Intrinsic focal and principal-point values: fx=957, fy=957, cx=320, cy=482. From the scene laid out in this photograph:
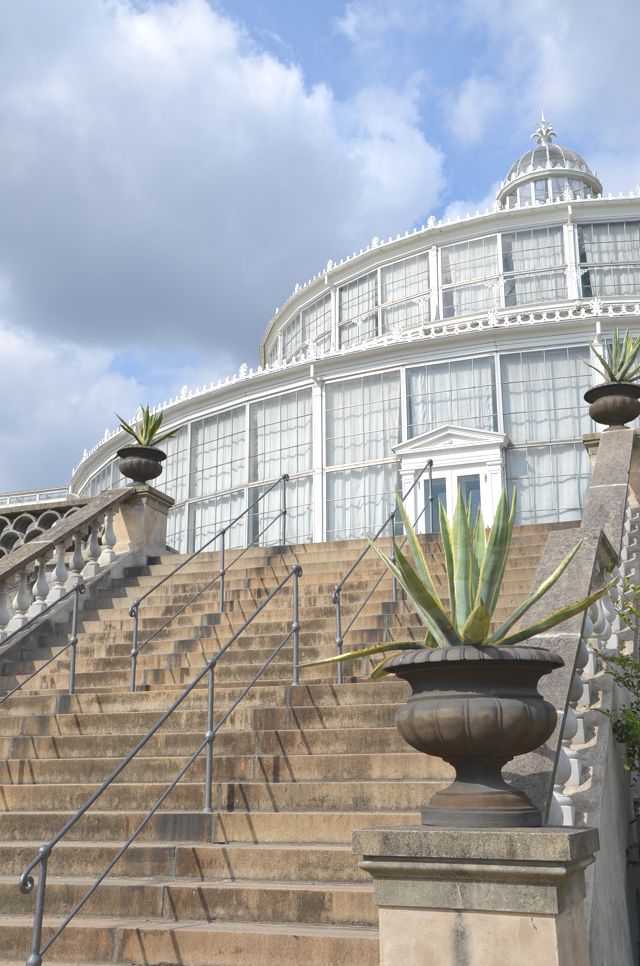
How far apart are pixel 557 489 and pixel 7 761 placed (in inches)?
616

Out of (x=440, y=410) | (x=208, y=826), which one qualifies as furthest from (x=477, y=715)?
(x=440, y=410)

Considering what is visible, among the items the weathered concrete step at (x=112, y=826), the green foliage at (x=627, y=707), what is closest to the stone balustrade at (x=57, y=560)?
the weathered concrete step at (x=112, y=826)

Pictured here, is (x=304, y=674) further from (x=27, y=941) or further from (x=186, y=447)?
(x=186, y=447)

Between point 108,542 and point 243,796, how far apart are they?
6232mm

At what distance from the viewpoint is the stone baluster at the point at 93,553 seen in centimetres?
1131

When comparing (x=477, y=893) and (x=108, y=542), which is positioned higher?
(x=108, y=542)

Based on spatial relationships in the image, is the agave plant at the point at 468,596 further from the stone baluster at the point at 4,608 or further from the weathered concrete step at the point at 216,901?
the stone baluster at the point at 4,608

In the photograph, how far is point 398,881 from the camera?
3.58m

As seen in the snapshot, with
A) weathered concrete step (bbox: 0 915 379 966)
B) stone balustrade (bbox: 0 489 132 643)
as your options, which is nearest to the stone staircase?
weathered concrete step (bbox: 0 915 379 966)

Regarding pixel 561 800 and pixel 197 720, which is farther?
pixel 197 720

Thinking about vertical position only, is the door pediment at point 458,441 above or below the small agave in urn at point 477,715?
above

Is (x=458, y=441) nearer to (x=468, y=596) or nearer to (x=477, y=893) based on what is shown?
(x=468, y=596)

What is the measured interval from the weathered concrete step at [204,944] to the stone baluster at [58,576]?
5.97 meters

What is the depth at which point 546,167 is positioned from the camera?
32.7 meters
